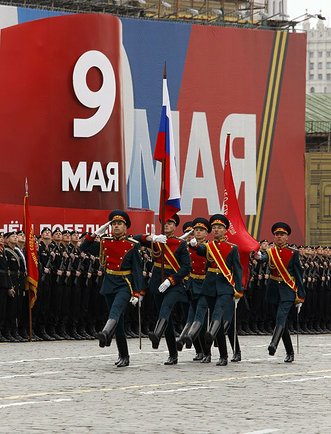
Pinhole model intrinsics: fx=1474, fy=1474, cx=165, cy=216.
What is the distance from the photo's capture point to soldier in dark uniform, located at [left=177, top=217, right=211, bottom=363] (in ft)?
52.6

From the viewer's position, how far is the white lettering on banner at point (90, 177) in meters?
28.0

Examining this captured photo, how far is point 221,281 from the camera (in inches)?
625

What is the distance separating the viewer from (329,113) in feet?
188

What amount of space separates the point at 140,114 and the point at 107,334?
69.6 feet

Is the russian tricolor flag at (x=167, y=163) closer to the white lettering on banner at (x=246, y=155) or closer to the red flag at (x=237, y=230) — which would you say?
the red flag at (x=237, y=230)

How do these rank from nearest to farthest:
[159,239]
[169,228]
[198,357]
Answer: [159,239] → [169,228] → [198,357]

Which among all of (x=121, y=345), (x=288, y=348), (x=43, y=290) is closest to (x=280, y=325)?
(x=288, y=348)

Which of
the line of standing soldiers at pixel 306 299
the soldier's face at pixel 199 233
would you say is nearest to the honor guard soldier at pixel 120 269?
the soldier's face at pixel 199 233

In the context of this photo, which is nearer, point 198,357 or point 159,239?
point 159,239

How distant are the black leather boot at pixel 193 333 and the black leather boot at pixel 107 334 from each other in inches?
44.3

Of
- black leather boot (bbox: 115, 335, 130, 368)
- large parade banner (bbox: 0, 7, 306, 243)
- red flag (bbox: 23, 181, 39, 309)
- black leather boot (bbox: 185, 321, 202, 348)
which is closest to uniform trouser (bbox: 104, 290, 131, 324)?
black leather boot (bbox: 115, 335, 130, 368)

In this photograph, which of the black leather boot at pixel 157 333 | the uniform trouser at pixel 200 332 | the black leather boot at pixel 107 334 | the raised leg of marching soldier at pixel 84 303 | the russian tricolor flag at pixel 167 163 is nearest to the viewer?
the black leather boot at pixel 107 334

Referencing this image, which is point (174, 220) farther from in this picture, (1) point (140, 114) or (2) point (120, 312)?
(1) point (140, 114)

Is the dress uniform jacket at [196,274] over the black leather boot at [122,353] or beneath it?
over
